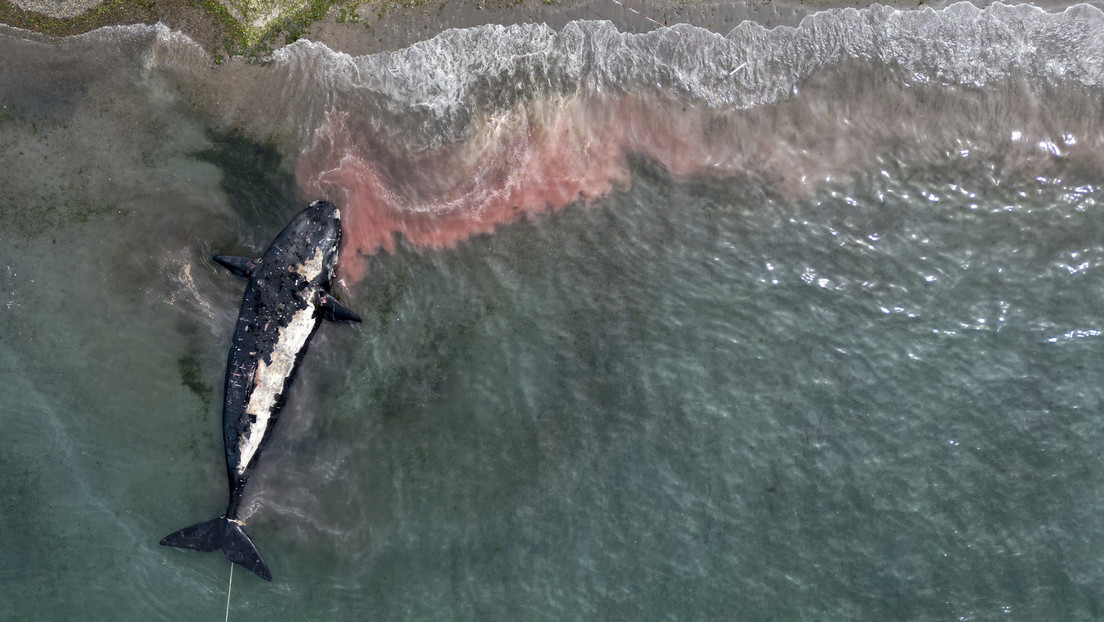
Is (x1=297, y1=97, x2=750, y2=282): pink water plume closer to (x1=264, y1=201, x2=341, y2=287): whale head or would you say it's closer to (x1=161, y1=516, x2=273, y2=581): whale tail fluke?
(x1=264, y1=201, x2=341, y2=287): whale head

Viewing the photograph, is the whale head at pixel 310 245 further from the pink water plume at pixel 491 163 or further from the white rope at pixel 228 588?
the white rope at pixel 228 588

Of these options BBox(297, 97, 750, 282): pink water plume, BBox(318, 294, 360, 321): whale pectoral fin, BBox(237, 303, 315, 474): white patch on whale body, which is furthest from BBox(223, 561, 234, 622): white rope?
BBox(297, 97, 750, 282): pink water plume

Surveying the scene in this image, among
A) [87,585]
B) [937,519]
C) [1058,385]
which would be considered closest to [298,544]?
[87,585]

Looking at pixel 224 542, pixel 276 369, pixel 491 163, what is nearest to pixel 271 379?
pixel 276 369

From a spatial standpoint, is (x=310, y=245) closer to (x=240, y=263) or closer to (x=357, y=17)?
(x=240, y=263)

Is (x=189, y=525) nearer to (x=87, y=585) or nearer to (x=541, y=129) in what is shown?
(x=87, y=585)

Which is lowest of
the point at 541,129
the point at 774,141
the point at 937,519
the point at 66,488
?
the point at 66,488
